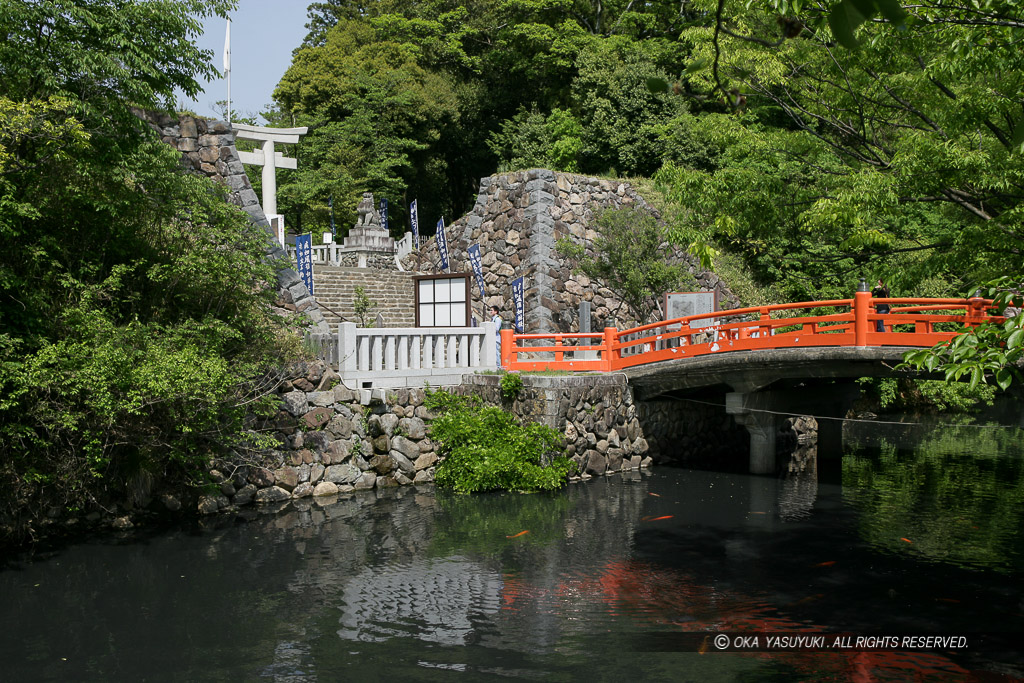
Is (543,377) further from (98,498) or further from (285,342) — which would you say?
(98,498)

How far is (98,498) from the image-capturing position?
1270 centimetres

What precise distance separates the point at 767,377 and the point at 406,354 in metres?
7.28

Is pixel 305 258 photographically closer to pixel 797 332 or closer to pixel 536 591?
pixel 797 332

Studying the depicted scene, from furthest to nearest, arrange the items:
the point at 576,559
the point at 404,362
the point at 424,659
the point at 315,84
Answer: the point at 315,84
the point at 404,362
the point at 576,559
the point at 424,659

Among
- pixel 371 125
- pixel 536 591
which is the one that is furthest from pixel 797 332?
pixel 371 125

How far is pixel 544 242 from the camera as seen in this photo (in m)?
23.6

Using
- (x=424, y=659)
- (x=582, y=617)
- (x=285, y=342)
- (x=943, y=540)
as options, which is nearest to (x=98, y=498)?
(x=285, y=342)

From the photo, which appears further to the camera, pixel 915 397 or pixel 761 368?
pixel 915 397

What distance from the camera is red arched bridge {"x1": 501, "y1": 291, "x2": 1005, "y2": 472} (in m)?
14.6

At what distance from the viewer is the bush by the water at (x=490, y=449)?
15703 mm

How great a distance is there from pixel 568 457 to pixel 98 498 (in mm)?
8458

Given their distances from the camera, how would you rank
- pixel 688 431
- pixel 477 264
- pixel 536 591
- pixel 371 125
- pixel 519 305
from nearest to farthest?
pixel 536 591, pixel 688 431, pixel 519 305, pixel 477 264, pixel 371 125

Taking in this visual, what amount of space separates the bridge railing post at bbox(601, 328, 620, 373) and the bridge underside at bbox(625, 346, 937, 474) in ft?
1.22

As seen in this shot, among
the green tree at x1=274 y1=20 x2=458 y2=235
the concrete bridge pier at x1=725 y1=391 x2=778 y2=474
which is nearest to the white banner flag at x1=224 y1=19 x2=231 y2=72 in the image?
the green tree at x1=274 y1=20 x2=458 y2=235
